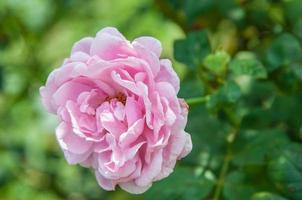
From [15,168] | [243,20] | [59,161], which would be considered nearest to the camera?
[243,20]

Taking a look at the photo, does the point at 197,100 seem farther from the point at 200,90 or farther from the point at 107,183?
the point at 107,183

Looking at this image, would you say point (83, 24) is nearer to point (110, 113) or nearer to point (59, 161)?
point (59, 161)

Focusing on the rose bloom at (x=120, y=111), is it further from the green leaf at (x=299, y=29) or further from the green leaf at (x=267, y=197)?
the green leaf at (x=299, y=29)

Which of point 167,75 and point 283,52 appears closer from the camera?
point 167,75

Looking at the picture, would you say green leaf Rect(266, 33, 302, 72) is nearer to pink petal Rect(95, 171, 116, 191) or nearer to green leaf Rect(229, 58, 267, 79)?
green leaf Rect(229, 58, 267, 79)

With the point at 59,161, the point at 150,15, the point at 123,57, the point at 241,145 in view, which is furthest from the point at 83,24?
the point at 123,57

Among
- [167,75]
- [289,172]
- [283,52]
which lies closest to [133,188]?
[167,75]

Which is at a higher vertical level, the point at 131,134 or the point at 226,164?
the point at 131,134

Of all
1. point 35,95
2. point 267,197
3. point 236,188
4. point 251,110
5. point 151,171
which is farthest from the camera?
point 35,95
